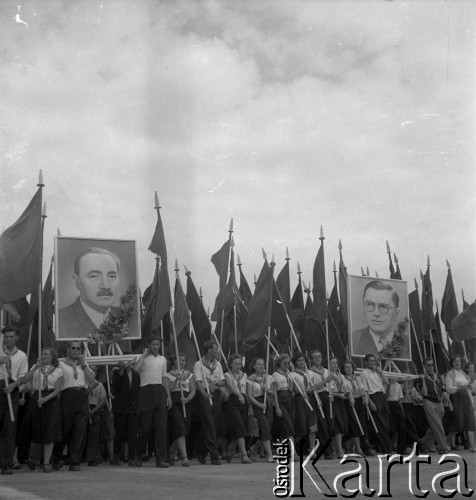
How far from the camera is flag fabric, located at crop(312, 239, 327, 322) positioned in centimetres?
1734

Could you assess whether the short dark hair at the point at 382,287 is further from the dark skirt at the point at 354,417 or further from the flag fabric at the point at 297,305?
the dark skirt at the point at 354,417

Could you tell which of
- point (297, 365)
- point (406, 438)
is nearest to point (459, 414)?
point (406, 438)

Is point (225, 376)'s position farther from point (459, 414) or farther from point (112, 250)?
point (459, 414)

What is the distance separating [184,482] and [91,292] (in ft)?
13.8

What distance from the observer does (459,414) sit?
53.3ft

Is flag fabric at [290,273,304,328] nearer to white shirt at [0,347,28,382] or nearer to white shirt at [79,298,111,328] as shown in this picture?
white shirt at [79,298,111,328]

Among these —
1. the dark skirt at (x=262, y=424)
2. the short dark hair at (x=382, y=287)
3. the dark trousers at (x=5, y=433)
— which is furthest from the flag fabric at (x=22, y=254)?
the short dark hair at (x=382, y=287)

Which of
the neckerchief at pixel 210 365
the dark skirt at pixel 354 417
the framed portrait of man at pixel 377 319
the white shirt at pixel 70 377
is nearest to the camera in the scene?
the white shirt at pixel 70 377

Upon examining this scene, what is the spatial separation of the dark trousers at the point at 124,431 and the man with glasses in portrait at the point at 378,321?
4708mm

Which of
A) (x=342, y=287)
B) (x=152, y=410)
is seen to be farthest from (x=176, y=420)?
(x=342, y=287)

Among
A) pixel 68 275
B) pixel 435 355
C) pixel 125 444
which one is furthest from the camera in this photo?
pixel 435 355

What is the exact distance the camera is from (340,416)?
15.1m

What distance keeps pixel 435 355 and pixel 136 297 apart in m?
8.22

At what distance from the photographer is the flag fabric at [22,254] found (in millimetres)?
12859
